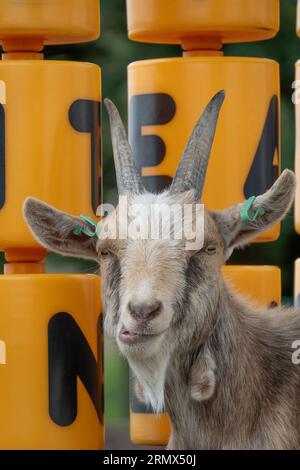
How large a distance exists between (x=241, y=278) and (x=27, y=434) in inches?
41.2

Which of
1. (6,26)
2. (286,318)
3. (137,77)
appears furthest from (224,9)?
(286,318)

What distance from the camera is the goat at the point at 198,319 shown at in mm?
4926

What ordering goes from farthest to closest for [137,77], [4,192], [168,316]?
[137,77], [4,192], [168,316]

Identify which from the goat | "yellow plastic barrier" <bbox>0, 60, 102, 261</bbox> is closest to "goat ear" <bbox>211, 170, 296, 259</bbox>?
the goat

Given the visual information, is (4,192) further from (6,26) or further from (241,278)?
(241,278)

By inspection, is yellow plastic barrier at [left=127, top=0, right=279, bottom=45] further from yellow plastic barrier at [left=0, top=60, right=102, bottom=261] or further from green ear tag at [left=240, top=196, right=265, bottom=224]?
green ear tag at [left=240, top=196, right=265, bottom=224]

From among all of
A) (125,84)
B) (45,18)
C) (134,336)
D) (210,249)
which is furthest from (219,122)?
(125,84)

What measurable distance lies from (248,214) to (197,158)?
0.25 m

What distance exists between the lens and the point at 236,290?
5.81m

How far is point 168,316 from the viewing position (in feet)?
16.0

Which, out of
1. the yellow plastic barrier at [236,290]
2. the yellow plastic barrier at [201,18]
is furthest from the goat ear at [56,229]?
the yellow plastic barrier at [201,18]

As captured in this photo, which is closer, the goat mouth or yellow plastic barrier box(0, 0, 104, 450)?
the goat mouth

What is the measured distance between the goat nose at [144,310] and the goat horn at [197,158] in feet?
1.64

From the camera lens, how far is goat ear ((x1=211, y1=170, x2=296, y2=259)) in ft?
16.9
